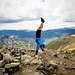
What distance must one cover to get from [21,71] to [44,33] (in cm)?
158

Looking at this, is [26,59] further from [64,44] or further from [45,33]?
[64,44]

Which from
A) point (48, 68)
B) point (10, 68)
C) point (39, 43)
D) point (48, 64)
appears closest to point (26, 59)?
point (39, 43)

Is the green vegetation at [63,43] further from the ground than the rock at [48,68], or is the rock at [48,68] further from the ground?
the green vegetation at [63,43]

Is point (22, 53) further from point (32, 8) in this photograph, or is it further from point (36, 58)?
point (32, 8)

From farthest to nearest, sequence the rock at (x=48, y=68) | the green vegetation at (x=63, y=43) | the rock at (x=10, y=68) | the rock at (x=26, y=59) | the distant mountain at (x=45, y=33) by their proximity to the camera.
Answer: the distant mountain at (x=45, y=33) < the green vegetation at (x=63, y=43) < the rock at (x=26, y=59) < the rock at (x=48, y=68) < the rock at (x=10, y=68)

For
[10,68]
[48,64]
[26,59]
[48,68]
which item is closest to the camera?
[10,68]

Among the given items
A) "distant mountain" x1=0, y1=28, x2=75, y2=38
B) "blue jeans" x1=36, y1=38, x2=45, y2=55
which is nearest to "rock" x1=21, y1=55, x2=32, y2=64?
"blue jeans" x1=36, y1=38, x2=45, y2=55

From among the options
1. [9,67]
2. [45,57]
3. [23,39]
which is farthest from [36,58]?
[9,67]

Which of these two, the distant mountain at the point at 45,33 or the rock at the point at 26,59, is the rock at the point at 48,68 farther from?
the distant mountain at the point at 45,33

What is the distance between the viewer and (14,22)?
7.71 meters

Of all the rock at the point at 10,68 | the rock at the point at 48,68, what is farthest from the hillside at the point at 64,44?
the rock at the point at 10,68

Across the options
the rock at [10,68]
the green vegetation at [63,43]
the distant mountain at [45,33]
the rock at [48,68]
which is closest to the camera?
the rock at [10,68]

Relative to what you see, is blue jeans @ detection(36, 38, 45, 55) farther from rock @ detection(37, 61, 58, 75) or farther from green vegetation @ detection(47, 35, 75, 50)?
rock @ detection(37, 61, 58, 75)

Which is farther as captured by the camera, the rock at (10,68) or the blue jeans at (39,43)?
the blue jeans at (39,43)
